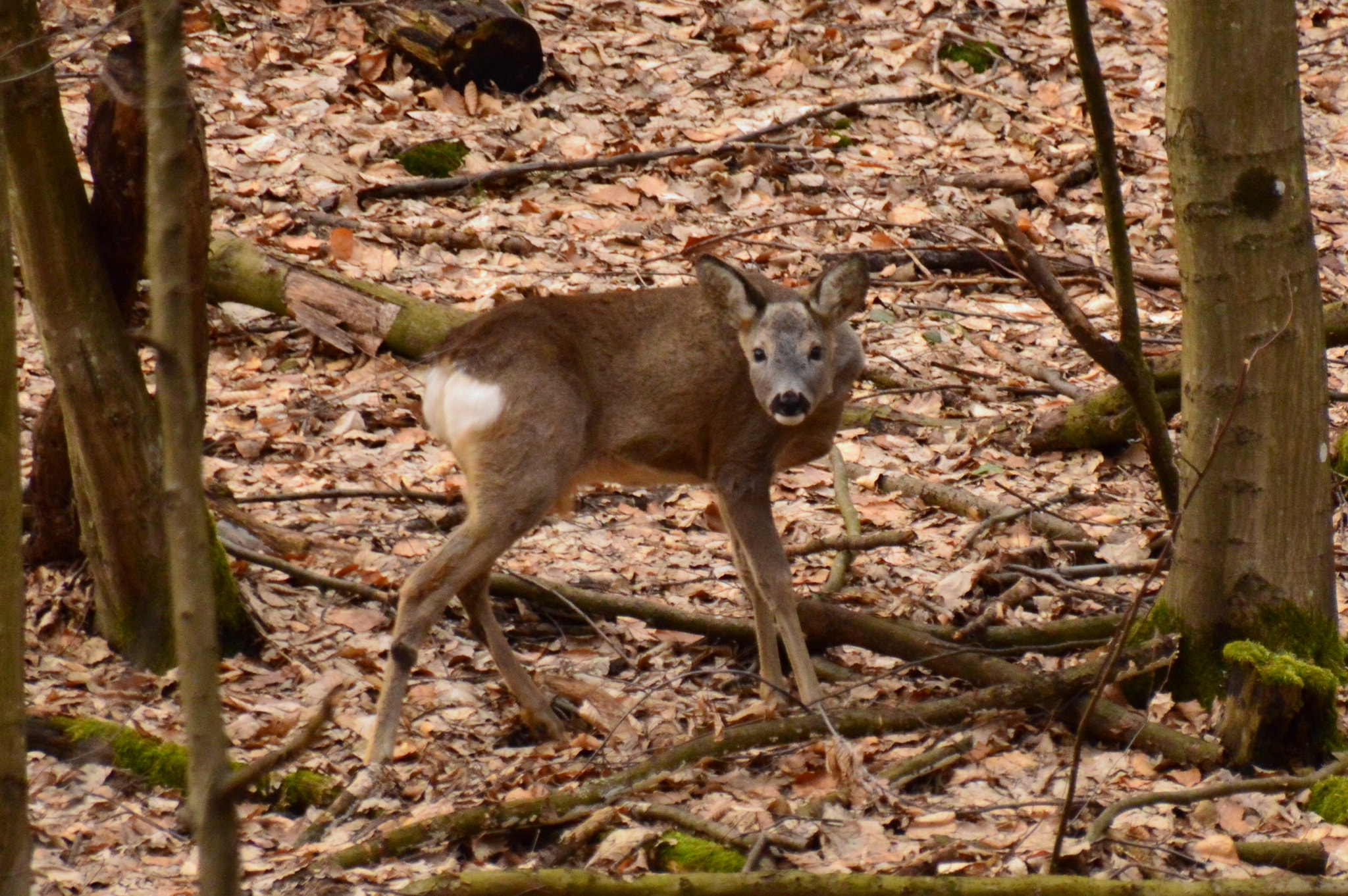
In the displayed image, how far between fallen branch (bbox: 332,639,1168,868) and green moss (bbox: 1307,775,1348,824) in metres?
0.71

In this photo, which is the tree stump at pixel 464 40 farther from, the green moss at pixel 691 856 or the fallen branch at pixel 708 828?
the green moss at pixel 691 856

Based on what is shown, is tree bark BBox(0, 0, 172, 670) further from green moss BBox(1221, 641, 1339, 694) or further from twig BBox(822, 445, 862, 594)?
green moss BBox(1221, 641, 1339, 694)

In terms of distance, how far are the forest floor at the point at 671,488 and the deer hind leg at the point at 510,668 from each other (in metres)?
0.09

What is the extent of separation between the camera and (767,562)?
5766 millimetres

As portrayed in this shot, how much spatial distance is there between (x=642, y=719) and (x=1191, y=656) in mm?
1975

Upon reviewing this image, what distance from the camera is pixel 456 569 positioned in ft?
17.9

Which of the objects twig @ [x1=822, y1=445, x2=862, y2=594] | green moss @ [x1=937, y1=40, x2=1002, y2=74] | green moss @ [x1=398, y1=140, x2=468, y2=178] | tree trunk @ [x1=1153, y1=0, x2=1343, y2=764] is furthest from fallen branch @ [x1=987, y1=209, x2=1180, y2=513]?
green moss @ [x1=937, y1=40, x2=1002, y2=74]

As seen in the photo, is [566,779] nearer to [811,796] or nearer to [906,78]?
[811,796]

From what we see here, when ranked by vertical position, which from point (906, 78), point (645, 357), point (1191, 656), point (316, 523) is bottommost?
point (1191, 656)

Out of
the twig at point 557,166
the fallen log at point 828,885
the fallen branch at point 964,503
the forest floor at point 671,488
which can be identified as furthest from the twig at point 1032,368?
the fallen log at point 828,885

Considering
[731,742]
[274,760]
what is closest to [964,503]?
[731,742]

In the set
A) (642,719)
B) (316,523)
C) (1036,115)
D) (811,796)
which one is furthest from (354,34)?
(811,796)

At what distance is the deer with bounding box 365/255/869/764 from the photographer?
18.2 ft

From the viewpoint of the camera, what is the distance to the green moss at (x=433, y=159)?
33.8ft
